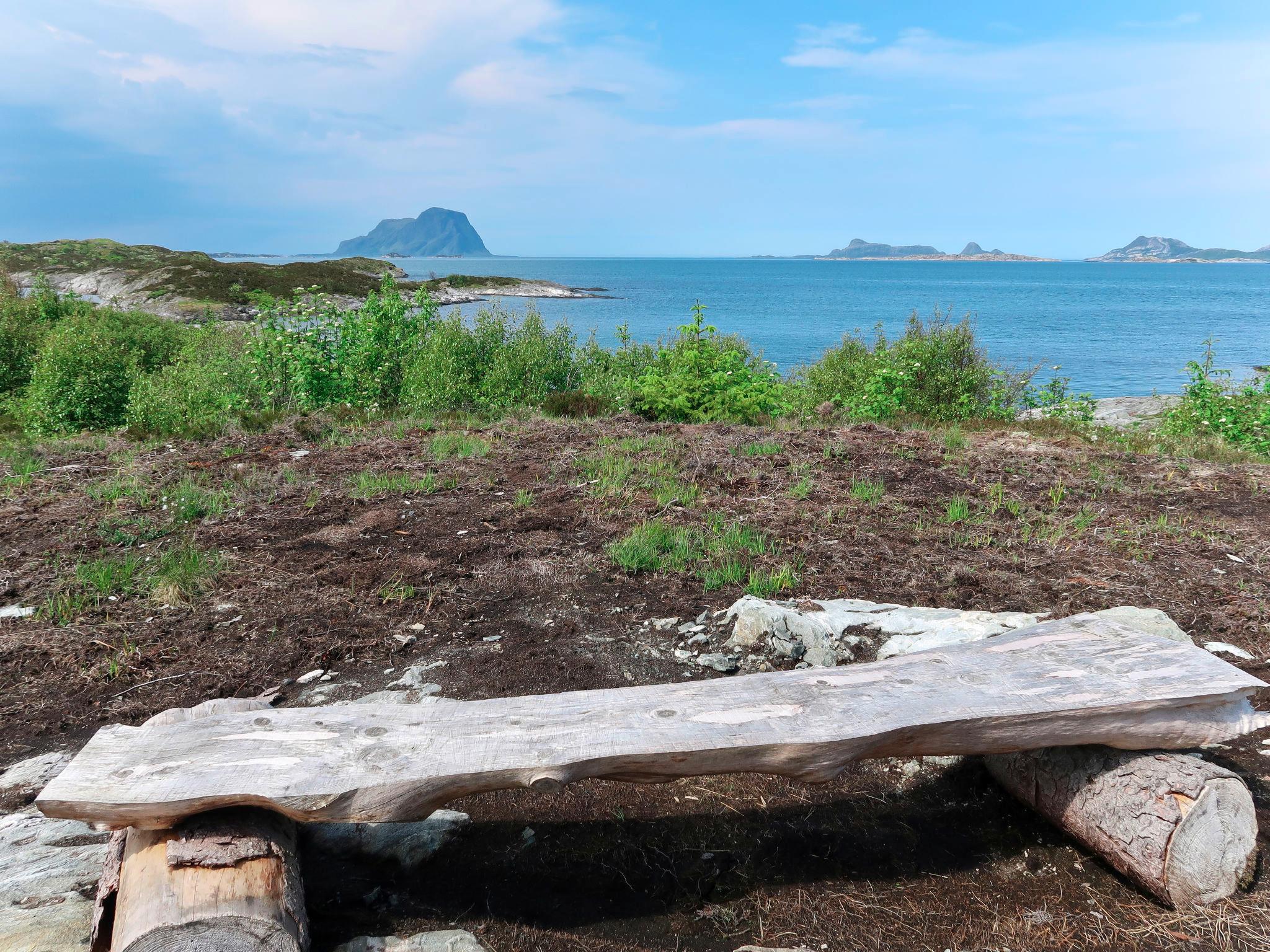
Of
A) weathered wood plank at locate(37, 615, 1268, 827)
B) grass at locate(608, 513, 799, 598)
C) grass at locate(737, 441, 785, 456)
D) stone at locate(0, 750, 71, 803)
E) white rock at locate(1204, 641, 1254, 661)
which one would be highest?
grass at locate(737, 441, 785, 456)

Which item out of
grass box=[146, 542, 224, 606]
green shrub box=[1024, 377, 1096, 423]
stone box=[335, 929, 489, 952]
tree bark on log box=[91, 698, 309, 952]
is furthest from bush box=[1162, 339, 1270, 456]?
tree bark on log box=[91, 698, 309, 952]

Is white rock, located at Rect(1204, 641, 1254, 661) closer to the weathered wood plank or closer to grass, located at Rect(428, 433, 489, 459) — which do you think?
the weathered wood plank

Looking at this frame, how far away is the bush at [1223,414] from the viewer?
11672 mm

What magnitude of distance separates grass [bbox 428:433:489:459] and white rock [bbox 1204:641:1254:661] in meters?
6.95

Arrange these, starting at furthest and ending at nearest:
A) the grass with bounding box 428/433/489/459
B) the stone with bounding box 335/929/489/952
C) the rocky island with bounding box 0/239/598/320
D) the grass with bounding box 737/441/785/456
Answer: the rocky island with bounding box 0/239/598/320 → the grass with bounding box 737/441/785/456 → the grass with bounding box 428/433/489/459 → the stone with bounding box 335/929/489/952

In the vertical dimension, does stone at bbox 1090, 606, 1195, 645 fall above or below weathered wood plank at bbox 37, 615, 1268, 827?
below

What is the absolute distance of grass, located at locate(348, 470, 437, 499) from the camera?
7.68 metres

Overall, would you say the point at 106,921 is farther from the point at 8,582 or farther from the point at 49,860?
the point at 8,582

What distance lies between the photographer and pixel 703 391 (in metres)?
12.5

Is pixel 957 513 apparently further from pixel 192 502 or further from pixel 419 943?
pixel 192 502

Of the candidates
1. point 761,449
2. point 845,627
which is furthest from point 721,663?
point 761,449

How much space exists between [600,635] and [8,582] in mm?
4282

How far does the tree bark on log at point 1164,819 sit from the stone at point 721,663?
5.95 feet

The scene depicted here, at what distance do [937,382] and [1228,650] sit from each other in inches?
382
